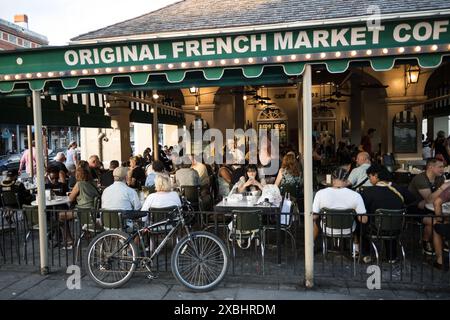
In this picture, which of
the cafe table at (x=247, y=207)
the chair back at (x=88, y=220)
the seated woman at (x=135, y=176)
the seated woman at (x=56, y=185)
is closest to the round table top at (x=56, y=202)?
the seated woman at (x=56, y=185)

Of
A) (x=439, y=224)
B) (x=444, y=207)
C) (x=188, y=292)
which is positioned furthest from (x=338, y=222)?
(x=188, y=292)

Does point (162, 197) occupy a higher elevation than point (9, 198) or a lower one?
higher

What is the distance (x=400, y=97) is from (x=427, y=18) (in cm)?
816

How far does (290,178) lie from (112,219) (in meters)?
3.41

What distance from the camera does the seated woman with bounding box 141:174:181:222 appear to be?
5.66 metres

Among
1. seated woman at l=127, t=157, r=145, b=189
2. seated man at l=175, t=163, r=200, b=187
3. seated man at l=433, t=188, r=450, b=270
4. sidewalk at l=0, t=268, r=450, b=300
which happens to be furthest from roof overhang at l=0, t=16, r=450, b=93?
seated woman at l=127, t=157, r=145, b=189

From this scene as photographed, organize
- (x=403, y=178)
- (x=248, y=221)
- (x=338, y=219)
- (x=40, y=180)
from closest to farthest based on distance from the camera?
(x=338, y=219) < (x=248, y=221) < (x=40, y=180) < (x=403, y=178)

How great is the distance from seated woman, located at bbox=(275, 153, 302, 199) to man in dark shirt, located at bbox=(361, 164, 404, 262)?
1872 mm

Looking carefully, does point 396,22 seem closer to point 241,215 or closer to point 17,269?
point 241,215

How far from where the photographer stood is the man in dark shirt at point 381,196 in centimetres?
541

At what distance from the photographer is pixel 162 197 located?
224 inches

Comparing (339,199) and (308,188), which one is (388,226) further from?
(308,188)

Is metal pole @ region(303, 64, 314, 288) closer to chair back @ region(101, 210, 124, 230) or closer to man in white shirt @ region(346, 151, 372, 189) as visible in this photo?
man in white shirt @ region(346, 151, 372, 189)
